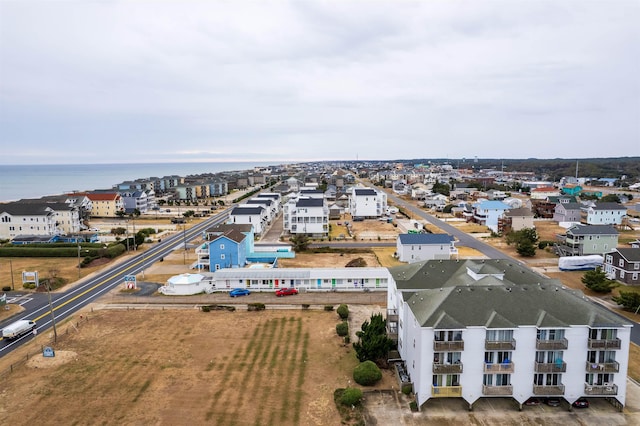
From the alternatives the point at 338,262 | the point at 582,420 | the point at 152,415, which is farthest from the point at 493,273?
the point at 338,262

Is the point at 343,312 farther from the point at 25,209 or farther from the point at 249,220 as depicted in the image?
the point at 25,209

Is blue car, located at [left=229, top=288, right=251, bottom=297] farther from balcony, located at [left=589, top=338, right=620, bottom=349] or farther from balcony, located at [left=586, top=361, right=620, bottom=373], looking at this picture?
balcony, located at [left=589, top=338, right=620, bottom=349]

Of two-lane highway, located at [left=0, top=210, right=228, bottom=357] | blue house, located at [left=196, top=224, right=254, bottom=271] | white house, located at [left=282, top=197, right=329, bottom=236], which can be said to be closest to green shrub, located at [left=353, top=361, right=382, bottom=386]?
two-lane highway, located at [left=0, top=210, right=228, bottom=357]

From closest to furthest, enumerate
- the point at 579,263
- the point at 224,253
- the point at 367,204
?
the point at 224,253 → the point at 579,263 → the point at 367,204

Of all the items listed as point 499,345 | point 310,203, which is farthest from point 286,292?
point 310,203

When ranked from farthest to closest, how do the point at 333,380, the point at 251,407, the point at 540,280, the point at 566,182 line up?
1. the point at 566,182
2. the point at 540,280
3. the point at 333,380
4. the point at 251,407

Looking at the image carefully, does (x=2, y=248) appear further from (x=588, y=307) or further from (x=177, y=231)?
(x=588, y=307)
